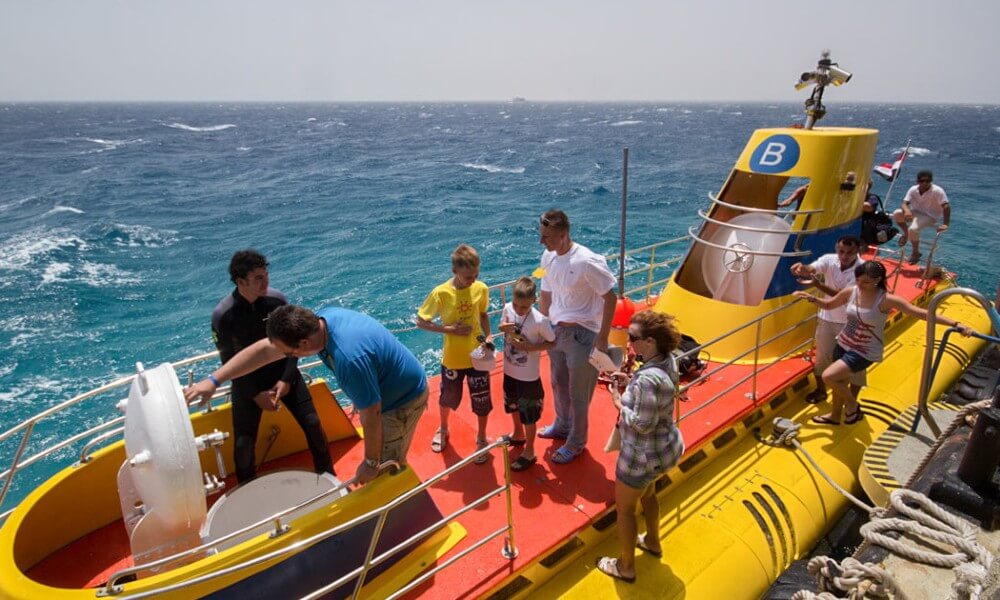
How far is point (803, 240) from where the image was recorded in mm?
7109

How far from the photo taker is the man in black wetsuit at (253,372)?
13.9 feet

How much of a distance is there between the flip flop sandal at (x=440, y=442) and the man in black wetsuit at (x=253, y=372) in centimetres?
119

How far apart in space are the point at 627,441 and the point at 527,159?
Result: 53.1m

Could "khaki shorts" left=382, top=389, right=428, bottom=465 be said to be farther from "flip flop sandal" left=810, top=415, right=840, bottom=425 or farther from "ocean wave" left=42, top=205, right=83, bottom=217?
Result: "ocean wave" left=42, top=205, right=83, bottom=217

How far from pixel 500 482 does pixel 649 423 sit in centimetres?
203

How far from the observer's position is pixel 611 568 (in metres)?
4.31

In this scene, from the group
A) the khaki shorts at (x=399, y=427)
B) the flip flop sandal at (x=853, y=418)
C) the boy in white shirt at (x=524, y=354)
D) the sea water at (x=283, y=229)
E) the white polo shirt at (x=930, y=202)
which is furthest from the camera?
the sea water at (x=283, y=229)

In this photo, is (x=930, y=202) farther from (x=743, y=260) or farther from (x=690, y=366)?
(x=690, y=366)

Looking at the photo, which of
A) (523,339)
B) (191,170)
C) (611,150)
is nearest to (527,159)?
(611,150)

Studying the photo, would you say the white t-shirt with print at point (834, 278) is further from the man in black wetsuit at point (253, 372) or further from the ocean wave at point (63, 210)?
the ocean wave at point (63, 210)

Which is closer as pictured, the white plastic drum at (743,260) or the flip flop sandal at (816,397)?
the flip flop sandal at (816,397)

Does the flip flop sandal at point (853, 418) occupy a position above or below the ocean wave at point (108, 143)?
above

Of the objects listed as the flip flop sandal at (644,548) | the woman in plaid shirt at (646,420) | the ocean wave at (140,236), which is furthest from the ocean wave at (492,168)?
the woman in plaid shirt at (646,420)

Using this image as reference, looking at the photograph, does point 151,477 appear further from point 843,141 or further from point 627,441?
point 843,141
